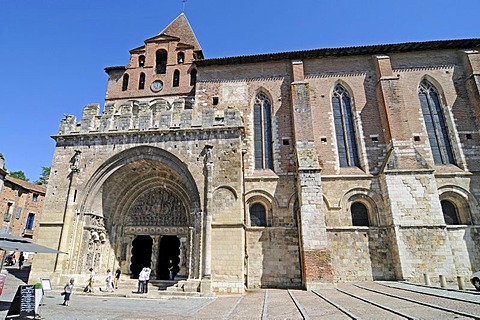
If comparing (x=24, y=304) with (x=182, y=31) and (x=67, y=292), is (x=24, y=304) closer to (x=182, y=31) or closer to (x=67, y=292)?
(x=67, y=292)

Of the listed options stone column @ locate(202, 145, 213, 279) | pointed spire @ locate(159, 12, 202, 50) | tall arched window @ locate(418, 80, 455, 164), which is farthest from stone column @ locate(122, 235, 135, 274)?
tall arched window @ locate(418, 80, 455, 164)

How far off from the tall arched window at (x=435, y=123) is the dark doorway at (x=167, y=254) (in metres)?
15.1

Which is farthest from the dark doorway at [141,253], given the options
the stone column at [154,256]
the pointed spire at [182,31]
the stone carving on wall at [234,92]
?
the pointed spire at [182,31]

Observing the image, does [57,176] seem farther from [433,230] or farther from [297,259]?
[433,230]

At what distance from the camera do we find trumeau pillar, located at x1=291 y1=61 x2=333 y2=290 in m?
12.1

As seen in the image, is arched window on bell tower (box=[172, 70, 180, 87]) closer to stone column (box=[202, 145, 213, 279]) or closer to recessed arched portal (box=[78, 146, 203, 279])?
recessed arched portal (box=[78, 146, 203, 279])

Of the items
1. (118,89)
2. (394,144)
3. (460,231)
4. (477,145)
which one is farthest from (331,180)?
(118,89)

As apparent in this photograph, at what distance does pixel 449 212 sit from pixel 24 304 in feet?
58.5

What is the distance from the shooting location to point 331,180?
14875 millimetres

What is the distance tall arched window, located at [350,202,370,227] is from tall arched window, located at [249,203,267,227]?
4.64 metres

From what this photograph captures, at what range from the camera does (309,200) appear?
43.0 feet

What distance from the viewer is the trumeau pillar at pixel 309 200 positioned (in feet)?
39.7

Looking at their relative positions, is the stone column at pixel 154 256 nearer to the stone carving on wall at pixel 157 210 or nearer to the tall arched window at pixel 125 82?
the stone carving on wall at pixel 157 210

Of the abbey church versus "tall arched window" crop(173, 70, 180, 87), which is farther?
"tall arched window" crop(173, 70, 180, 87)
